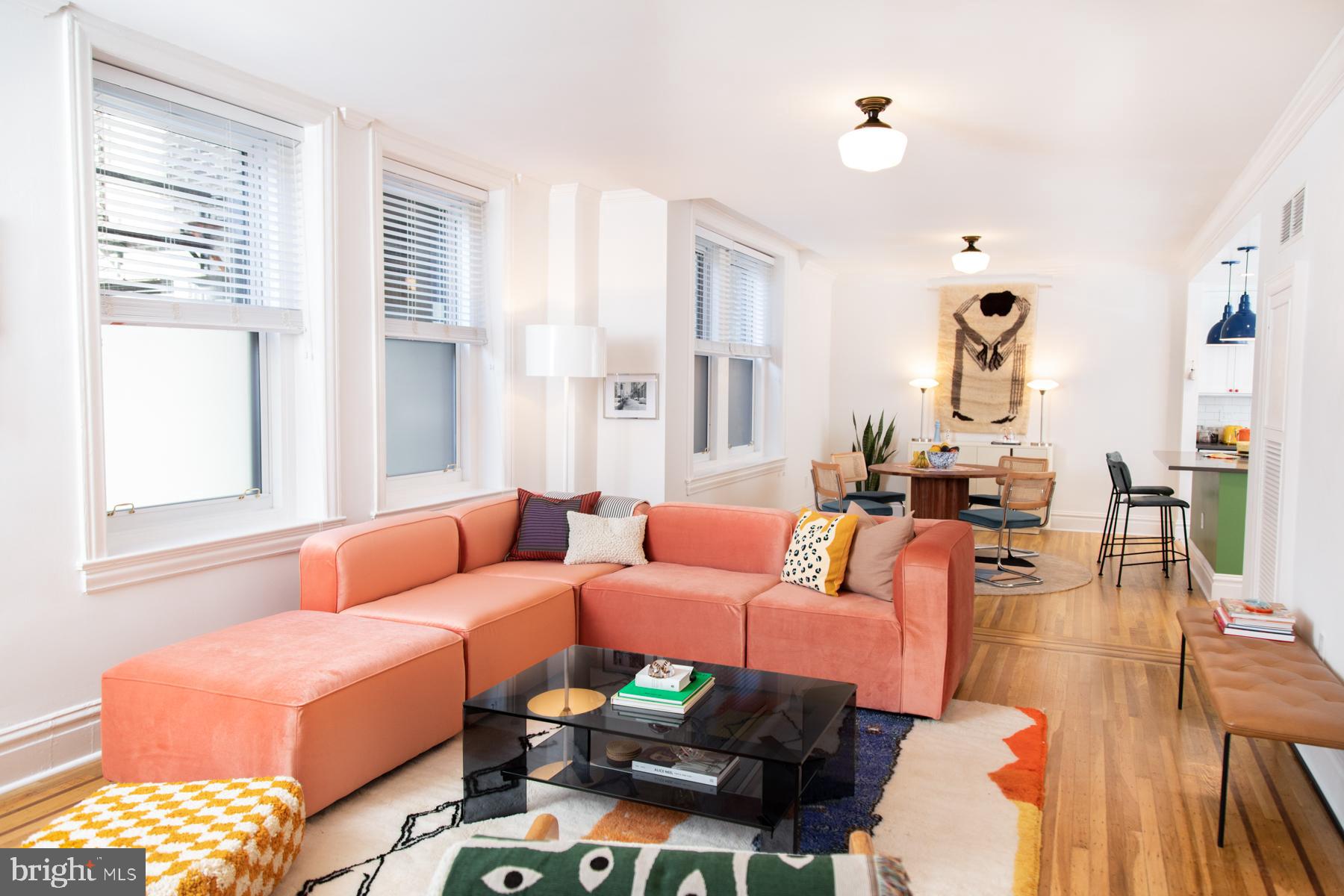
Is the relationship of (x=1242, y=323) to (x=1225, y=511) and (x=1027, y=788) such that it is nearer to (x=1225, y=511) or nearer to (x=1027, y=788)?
(x=1225, y=511)

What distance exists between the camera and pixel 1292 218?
12.6 ft

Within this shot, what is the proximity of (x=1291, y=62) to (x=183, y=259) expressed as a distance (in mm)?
4202

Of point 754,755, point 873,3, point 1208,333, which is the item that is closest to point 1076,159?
point 873,3

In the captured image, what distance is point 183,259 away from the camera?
11.3 ft

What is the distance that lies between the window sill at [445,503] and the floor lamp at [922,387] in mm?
5258

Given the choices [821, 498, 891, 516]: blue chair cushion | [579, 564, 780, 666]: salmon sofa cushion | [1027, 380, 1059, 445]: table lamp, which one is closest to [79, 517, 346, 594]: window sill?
[579, 564, 780, 666]: salmon sofa cushion

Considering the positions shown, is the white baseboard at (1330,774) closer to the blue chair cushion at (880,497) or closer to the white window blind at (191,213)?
the blue chair cushion at (880,497)

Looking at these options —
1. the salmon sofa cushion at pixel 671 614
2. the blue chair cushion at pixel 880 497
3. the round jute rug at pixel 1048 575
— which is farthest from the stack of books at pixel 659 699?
the blue chair cushion at pixel 880 497

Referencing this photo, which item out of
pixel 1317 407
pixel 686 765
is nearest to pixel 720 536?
pixel 686 765

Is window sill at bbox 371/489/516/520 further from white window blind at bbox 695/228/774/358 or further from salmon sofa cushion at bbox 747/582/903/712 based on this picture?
white window blind at bbox 695/228/774/358

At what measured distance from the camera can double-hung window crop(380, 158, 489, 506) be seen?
14.7 feet

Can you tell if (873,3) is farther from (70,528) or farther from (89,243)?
(70,528)

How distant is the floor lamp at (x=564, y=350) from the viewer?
4.80 m

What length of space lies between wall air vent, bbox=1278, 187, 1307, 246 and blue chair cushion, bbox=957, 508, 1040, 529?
2.46 meters
